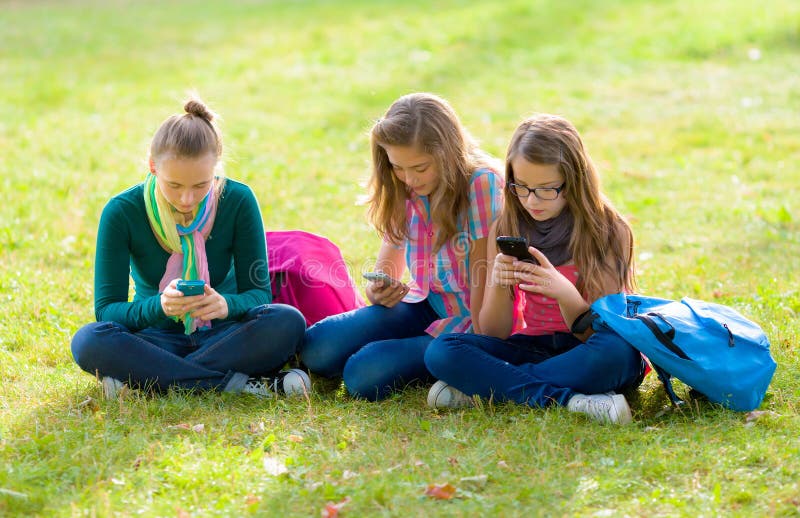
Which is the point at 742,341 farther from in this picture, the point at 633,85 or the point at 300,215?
the point at 633,85

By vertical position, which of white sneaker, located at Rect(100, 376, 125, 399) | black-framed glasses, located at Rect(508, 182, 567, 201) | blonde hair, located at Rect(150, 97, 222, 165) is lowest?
white sneaker, located at Rect(100, 376, 125, 399)

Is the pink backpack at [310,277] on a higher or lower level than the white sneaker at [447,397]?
higher

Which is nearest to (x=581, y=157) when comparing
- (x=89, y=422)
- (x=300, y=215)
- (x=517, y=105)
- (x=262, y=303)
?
(x=262, y=303)

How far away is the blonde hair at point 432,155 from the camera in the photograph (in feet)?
12.8

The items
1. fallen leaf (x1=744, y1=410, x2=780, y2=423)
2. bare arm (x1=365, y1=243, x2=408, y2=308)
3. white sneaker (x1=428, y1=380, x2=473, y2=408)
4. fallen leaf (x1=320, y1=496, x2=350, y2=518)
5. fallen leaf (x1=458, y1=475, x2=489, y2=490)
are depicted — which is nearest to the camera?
fallen leaf (x1=320, y1=496, x2=350, y2=518)

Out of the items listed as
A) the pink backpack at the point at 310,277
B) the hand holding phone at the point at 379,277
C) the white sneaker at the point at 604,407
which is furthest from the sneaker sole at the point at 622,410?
Result: the pink backpack at the point at 310,277

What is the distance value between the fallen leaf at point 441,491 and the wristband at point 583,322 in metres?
1.02

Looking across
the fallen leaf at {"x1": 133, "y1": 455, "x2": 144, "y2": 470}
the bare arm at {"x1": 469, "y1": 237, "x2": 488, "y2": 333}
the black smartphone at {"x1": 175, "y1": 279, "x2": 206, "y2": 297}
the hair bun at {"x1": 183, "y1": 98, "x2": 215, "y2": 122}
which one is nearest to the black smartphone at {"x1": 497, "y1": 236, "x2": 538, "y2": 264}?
the bare arm at {"x1": 469, "y1": 237, "x2": 488, "y2": 333}

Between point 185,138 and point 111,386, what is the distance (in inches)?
41.5

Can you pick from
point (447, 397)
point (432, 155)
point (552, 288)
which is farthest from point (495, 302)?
point (432, 155)

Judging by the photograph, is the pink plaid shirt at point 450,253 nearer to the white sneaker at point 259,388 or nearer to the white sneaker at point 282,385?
the white sneaker at point 282,385

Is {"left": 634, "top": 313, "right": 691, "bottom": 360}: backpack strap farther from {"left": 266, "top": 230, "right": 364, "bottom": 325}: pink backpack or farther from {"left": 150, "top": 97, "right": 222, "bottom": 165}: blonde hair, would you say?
{"left": 150, "top": 97, "right": 222, "bottom": 165}: blonde hair

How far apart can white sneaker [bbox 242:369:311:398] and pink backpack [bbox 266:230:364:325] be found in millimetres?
508

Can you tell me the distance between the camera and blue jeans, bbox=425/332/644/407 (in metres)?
3.69
